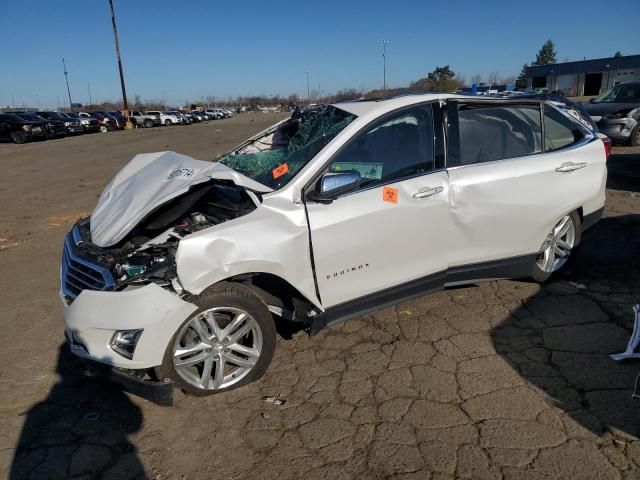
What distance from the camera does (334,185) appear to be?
9.98 feet

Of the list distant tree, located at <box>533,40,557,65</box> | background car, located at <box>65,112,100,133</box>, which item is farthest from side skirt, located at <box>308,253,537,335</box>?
distant tree, located at <box>533,40,557,65</box>

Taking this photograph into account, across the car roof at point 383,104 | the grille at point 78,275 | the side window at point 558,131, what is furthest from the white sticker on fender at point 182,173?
the side window at point 558,131

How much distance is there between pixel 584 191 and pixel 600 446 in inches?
98.5

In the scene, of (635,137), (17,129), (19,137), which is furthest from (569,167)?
(19,137)

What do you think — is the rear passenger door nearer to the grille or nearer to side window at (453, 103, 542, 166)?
side window at (453, 103, 542, 166)

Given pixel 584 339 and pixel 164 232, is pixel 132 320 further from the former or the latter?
pixel 584 339

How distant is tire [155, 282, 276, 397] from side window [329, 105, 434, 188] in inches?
45.7

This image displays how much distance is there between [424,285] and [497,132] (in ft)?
4.95

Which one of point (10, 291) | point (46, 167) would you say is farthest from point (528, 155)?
point (46, 167)

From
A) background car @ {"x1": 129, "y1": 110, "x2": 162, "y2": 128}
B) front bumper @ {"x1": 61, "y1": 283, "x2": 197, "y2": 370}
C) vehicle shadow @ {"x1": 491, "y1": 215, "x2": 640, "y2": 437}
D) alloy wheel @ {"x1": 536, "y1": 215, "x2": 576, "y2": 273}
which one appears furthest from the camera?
background car @ {"x1": 129, "y1": 110, "x2": 162, "y2": 128}

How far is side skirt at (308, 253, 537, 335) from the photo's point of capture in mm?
3279

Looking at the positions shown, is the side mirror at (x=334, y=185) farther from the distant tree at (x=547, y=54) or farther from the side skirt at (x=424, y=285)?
the distant tree at (x=547, y=54)

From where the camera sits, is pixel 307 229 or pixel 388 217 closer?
pixel 307 229

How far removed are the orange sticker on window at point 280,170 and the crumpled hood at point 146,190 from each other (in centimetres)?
18
